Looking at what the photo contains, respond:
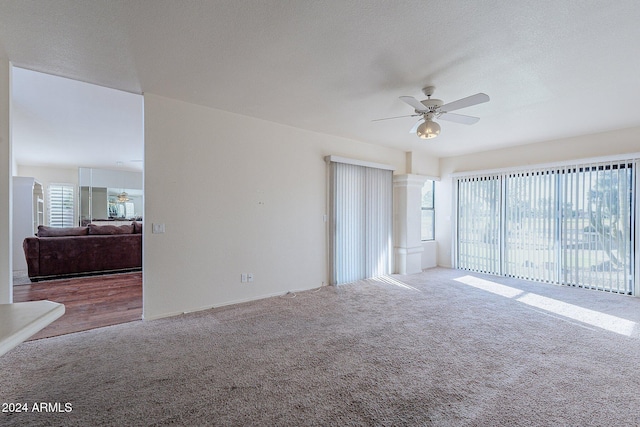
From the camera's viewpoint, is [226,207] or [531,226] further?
[531,226]

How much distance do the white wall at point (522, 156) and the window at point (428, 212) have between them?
127mm

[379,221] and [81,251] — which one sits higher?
[379,221]

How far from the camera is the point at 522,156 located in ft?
18.8

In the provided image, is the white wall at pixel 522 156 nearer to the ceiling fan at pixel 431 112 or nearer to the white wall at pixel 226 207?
the ceiling fan at pixel 431 112

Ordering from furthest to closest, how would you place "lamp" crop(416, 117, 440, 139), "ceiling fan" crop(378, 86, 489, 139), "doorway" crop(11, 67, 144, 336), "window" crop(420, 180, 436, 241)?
"window" crop(420, 180, 436, 241) → "doorway" crop(11, 67, 144, 336) → "lamp" crop(416, 117, 440, 139) → "ceiling fan" crop(378, 86, 489, 139)

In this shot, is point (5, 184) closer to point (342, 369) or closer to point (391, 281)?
point (342, 369)

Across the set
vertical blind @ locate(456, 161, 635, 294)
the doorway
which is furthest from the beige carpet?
vertical blind @ locate(456, 161, 635, 294)

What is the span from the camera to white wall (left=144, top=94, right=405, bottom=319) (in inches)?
139

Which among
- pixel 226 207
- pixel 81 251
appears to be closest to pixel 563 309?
pixel 226 207

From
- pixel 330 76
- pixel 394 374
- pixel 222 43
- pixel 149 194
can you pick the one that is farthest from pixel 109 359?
pixel 330 76

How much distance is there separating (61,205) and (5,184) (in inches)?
330

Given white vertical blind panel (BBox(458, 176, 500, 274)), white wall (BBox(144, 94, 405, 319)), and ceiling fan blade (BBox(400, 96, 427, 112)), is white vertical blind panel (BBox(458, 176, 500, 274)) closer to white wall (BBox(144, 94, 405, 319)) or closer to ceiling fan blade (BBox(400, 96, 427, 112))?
white wall (BBox(144, 94, 405, 319))

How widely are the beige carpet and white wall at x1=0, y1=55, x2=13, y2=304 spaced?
0.66 meters

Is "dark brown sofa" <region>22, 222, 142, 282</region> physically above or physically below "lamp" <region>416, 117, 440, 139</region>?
below
